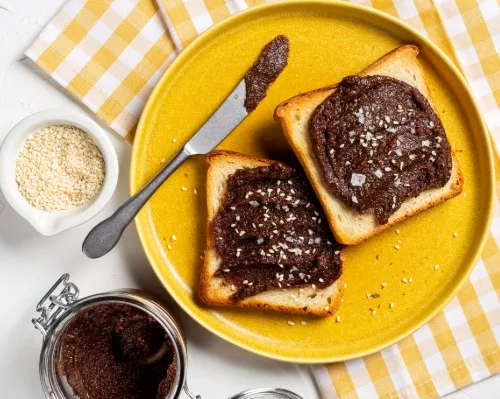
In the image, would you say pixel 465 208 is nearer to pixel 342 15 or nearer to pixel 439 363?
pixel 439 363

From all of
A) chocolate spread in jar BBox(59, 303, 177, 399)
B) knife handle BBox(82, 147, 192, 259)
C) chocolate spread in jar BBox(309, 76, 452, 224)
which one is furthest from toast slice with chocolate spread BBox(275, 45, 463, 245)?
chocolate spread in jar BBox(59, 303, 177, 399)

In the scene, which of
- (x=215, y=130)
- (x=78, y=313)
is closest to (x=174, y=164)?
(x=215, y=130)

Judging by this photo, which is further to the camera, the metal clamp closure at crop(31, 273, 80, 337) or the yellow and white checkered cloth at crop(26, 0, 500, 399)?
the yellow and white checkered cloth at crop(26, 0, 500, 399)

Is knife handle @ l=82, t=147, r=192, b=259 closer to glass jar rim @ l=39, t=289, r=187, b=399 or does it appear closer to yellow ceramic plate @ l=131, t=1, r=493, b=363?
yellow ceramic plate @ l=131, t=1, r=493, b=363

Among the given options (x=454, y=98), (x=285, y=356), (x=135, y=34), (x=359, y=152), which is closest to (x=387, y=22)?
(x=454, y=98)

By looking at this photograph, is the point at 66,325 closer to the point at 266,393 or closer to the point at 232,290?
the point at 232,290

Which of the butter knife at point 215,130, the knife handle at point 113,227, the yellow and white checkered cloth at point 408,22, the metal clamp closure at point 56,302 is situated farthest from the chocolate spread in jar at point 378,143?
the metal clamp closure at point 56,302

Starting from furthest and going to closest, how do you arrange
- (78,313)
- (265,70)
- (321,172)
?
(265,70)
(321,172)
(78,313)
